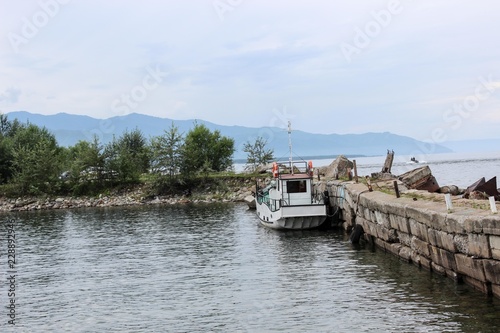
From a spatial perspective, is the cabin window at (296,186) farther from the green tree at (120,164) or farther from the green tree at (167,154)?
the green tree at (120,164)

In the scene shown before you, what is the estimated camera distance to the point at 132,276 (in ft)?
90.4

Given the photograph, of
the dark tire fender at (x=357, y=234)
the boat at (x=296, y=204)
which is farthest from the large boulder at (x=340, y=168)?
the dark tire fender at (x=357, y=234)

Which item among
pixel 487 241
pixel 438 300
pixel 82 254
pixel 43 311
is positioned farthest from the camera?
pixel 82 254

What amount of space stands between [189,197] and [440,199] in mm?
56913

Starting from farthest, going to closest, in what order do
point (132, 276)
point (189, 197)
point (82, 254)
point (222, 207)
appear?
point (189, 197) < point (222, 207) < point (82, 254) < point (132, 276)

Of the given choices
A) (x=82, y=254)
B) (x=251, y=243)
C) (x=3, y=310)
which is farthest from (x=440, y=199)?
(x=82, y=254)

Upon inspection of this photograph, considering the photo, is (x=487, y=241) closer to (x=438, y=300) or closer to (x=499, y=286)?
(x=499, y=286)

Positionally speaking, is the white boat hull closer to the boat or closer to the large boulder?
the boat

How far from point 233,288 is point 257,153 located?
238 ft

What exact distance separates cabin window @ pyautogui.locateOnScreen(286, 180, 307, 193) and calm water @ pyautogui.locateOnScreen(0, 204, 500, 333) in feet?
10.5

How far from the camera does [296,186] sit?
136 ft

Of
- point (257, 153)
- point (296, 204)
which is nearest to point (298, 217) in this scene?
point (296, 204)

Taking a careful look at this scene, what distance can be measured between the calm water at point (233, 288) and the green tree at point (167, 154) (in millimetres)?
41968

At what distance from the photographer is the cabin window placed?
41188 mm
